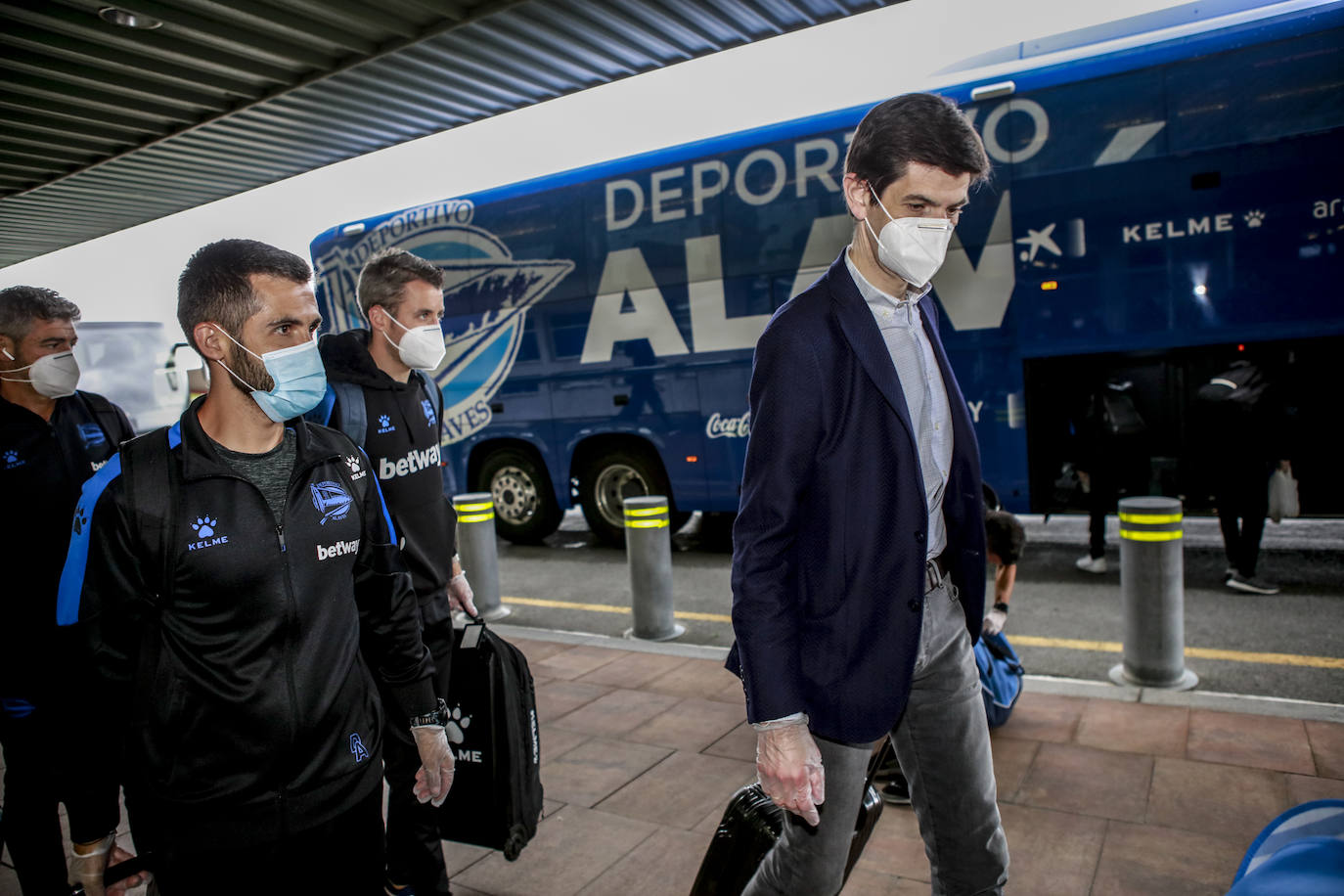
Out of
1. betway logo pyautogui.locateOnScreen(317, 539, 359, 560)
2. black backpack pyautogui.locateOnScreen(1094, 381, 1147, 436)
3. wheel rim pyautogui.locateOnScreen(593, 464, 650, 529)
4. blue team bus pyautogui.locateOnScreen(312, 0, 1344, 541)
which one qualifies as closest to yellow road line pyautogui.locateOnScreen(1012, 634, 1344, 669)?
black backpack pyautogui.locateOnScreen(1094, 381, 1147, 436)

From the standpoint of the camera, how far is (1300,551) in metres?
7.73

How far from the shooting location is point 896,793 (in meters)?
3.60

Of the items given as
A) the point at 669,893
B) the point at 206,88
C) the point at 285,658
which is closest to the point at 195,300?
the point at 285,658

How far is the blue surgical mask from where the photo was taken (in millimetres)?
2051

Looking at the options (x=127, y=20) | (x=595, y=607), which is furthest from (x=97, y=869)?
(x=595, y=607)

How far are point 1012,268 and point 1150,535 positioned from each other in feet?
12.0

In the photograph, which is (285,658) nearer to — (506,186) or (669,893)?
(669,893)

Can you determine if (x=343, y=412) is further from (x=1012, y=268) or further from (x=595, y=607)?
(x=1012, y=268)

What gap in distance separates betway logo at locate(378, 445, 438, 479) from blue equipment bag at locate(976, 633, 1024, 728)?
2432mm

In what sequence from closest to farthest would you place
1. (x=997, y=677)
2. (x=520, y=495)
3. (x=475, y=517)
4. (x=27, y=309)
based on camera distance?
(x=27, y=309), (x=997, y=677), (x=475, y=517), (x=520, y=495)

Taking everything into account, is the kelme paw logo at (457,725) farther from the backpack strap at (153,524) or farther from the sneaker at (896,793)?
the sneaker at (896,793)

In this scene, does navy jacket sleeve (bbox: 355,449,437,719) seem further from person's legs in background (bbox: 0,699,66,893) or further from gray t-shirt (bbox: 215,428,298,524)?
person's legs in background (bbox: 0,699,66,893)

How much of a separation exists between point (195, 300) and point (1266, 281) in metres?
7.51

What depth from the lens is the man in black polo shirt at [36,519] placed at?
2781 mm
